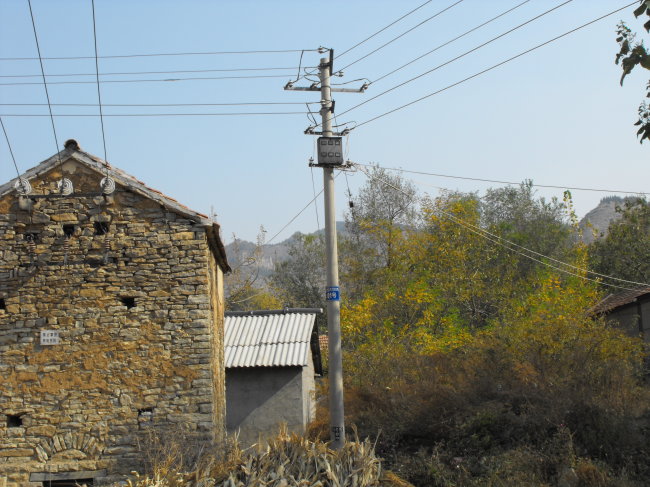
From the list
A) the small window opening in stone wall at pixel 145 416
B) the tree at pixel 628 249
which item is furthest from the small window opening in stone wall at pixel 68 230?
the tree at pixel 628 249

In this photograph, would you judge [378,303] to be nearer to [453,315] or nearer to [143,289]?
[453,315]

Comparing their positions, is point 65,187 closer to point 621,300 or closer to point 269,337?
point 269,337

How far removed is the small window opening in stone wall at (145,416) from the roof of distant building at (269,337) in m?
5.75

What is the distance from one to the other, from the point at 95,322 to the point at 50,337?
2.51 feet

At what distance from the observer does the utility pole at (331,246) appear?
11625 mm

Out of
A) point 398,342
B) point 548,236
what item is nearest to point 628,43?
point 398,342

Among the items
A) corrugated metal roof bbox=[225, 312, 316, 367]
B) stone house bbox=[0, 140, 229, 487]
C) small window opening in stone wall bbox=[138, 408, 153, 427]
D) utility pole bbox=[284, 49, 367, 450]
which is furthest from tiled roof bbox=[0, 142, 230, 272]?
corrugated metal roof bbox=[225, 312, 316, 367]

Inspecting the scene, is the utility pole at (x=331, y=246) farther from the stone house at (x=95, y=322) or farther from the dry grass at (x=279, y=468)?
the stone house at (x=95, y=322)

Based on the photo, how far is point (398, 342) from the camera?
23.5 meters

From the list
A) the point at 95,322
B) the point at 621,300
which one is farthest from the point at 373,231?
the point at 95,322

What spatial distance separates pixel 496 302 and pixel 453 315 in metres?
2.83

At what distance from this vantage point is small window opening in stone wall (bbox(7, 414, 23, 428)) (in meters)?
11.8

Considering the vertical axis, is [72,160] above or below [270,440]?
above

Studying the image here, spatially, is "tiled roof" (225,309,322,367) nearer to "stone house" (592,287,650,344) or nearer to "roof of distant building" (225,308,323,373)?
"roof of distant building" (225,308,323,373)
